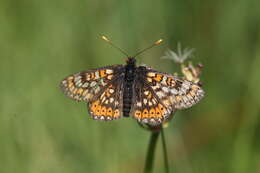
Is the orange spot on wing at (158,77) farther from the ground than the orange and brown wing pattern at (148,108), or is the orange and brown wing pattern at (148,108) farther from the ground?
the orange spot on wing at (158,77)

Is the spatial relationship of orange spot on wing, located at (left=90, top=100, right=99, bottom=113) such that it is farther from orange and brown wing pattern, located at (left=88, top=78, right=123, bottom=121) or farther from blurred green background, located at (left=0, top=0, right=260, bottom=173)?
blurred green background, located at (left=0, top=0, right=260, bottom=173)

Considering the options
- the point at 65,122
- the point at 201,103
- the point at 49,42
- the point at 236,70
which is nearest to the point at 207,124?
the point at 201,103

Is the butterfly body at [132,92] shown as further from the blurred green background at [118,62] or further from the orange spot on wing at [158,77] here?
the blurred green background at [118,62]

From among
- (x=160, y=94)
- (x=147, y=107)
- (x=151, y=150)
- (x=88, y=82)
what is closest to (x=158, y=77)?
(x=160, y=94)

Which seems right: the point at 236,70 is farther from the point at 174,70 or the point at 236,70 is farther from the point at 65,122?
the point at 65,122

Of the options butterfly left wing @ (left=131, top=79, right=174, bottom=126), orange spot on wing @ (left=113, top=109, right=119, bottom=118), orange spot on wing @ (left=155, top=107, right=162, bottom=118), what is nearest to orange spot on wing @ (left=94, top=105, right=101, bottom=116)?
orange spot on wing @ (left=113, top=109, right=119, bottom=118)

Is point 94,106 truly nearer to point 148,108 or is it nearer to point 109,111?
point 109,111

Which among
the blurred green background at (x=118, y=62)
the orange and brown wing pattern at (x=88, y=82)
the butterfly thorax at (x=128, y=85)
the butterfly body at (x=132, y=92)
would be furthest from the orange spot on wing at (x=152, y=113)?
the blurred green background at (x=118, y=62)

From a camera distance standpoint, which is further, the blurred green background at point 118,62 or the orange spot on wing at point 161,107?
the blurred green background at point 118,62
